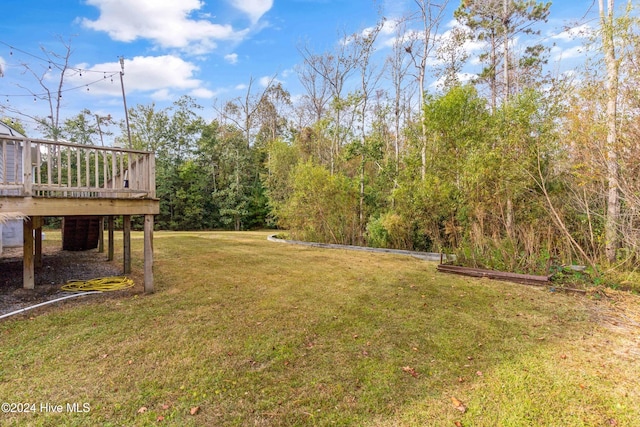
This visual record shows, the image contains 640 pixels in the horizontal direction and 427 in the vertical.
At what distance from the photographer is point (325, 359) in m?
2.55

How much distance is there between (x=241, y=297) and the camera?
162 inches

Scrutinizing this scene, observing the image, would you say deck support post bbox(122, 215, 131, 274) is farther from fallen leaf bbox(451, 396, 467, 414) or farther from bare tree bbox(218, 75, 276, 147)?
bare tree bbox(218, 75, 276, 147)

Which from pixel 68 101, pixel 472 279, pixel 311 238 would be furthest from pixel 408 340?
pixel 68 101

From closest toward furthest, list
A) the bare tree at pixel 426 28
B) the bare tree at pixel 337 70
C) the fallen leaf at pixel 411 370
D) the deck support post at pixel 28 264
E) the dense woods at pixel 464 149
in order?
the fallen leaf at pixel 411 370, the deck support post at pixel 28 264, the dense woods at pixel 464 149, the bare tree at pixel 426 28, the bare tree at pixel 337 70

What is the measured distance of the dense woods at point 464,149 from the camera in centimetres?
482

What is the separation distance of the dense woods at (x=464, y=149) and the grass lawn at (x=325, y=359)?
5.59ft

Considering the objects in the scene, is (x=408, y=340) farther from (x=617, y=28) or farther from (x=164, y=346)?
(x=617, y=28)

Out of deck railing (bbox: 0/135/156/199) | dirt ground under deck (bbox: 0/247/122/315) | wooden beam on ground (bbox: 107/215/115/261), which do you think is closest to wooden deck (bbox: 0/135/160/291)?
deck railing (bbox: 0/135/156/199)

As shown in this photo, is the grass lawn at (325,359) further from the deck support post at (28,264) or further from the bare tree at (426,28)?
the bare tree at (426,28)

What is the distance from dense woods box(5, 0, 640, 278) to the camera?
15.8ft

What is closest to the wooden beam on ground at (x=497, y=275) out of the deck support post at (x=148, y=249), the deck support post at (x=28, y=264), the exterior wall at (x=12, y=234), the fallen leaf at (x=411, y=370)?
the fallen leaf at (x=411, y=370)

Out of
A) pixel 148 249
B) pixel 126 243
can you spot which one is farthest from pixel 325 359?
pixel 126 243

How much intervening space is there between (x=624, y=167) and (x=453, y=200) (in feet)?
9.12

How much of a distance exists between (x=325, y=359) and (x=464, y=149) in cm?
568
